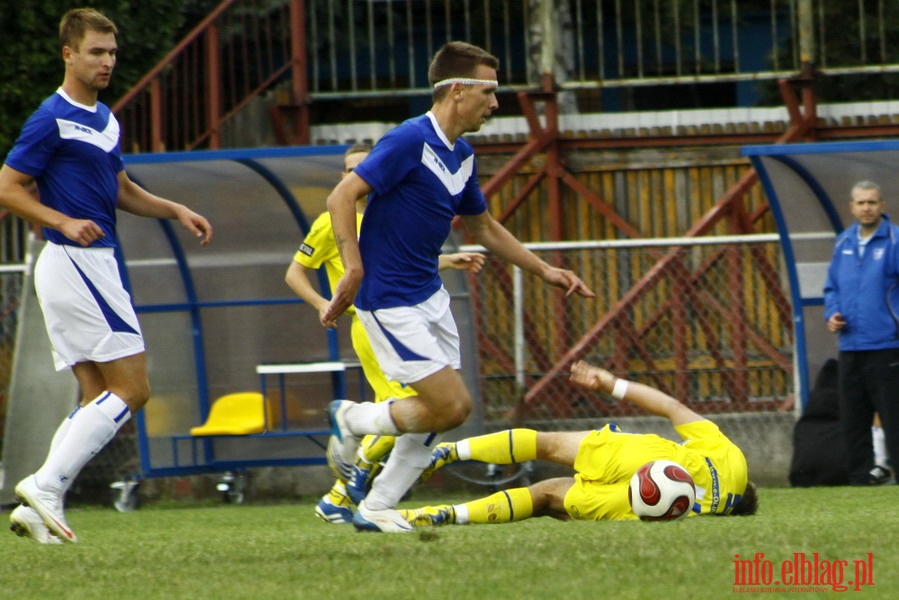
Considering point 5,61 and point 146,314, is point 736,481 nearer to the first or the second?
point 146,314

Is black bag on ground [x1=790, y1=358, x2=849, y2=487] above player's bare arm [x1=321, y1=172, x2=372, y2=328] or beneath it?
beneath

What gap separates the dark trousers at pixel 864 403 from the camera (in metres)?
10.4

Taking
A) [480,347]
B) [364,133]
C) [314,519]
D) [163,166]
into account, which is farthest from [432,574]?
[364,133]

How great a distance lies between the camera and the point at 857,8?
15414 mm

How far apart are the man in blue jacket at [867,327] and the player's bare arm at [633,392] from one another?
3.38 m

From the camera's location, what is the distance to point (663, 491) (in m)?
6.69

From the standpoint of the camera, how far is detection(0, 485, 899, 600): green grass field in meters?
4.85

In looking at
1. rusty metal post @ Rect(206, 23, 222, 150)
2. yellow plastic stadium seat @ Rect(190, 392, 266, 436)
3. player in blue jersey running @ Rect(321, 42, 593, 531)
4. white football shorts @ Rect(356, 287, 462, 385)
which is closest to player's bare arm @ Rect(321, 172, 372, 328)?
player in blue jersey running @ Rect(321, 42, 593, 531)

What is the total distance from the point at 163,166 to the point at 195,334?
1459 mm

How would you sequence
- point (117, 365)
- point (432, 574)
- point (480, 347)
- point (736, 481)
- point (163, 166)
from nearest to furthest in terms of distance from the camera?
point (432, 574)
point (117, 365)
point (736, 481)
point (163, 166)
point (480, 347)

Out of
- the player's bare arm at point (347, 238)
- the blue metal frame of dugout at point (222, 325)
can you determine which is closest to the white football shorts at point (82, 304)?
the player's bare arm at point (347, 238)

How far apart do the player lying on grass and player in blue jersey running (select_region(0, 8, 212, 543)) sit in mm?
1501

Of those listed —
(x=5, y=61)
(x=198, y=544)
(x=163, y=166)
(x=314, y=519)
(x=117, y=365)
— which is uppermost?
(x=5, y=61)

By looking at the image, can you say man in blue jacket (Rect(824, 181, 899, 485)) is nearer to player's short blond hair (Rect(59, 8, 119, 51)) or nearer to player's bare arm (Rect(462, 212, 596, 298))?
player's bare arm (Rect(462, 212, 596, 298))
